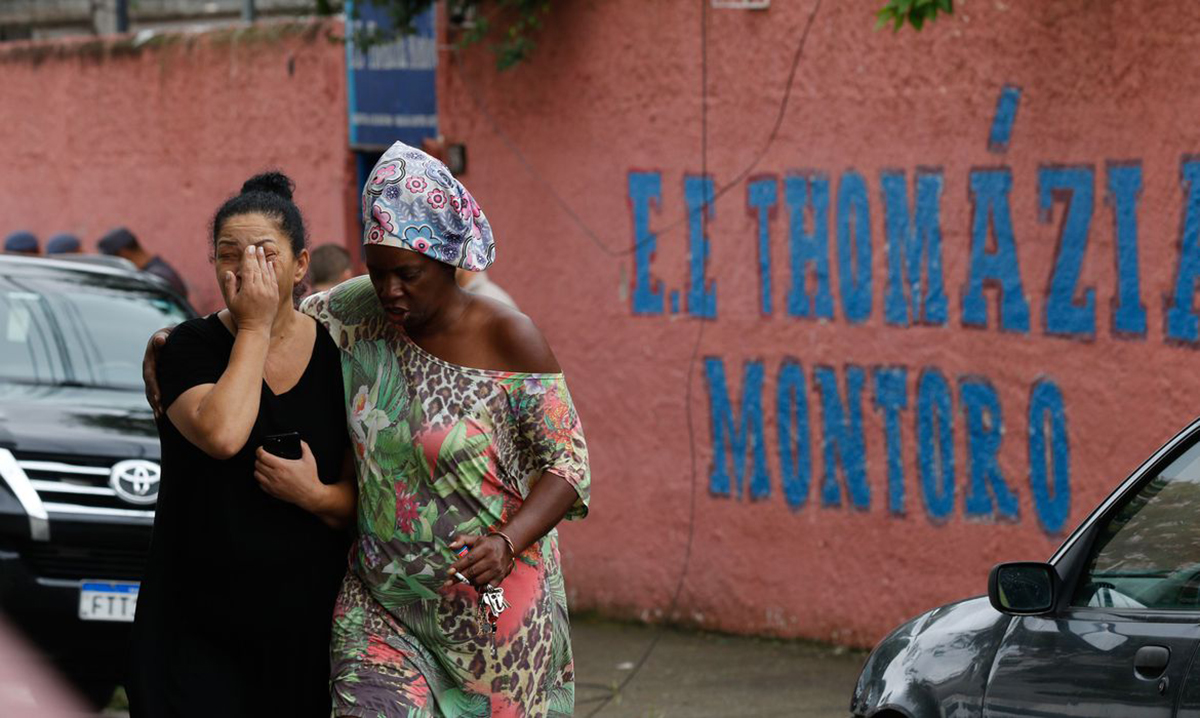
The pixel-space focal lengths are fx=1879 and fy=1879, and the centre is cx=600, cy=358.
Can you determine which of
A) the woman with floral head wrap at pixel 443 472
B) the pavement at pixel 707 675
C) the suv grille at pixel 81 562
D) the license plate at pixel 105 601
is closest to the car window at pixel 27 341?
the suv grille at pixel 81 562

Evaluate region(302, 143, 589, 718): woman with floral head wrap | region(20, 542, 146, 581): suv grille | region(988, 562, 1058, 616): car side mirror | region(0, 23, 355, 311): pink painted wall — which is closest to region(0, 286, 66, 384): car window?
region(20, 542, 146, 581): suv grille

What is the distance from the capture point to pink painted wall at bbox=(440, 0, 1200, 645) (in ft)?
25.5

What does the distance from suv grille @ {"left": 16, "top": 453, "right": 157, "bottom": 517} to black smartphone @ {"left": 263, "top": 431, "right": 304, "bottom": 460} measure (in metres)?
3.39

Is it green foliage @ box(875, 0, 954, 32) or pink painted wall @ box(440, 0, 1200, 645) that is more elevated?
green foliage @ box(875, 0, 954, 32)

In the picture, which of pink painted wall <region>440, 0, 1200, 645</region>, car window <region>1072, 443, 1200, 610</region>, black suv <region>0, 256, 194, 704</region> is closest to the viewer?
car window <region>1072, 443, 1200, 610</region>

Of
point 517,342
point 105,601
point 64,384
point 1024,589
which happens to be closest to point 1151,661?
point 1024,589

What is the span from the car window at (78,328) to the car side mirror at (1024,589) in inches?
196

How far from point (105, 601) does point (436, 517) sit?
11.3 ft

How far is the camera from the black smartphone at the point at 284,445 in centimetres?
416

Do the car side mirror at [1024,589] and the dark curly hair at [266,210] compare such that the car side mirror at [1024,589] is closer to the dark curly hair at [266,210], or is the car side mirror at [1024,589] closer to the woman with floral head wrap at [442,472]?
the woman with floral head wrap at [442,472]

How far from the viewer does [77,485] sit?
7398mm

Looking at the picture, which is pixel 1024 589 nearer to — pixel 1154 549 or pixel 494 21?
pixel 1154 549

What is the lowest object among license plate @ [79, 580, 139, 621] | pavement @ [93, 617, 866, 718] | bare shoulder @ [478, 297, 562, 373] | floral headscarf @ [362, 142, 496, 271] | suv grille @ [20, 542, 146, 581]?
pavement @ [93, 617, 866, 718]

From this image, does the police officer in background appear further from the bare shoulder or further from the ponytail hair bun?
the bare shoulder
